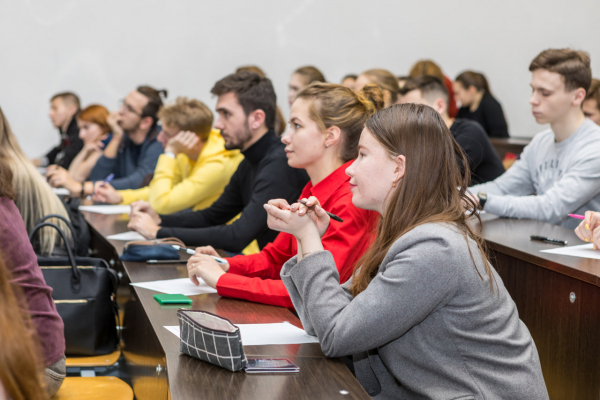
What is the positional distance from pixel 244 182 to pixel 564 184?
1.31m

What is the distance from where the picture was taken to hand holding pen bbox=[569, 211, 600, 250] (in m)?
1.93

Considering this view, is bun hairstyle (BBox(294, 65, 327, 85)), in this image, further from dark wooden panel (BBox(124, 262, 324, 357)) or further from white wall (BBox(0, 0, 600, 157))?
dark wooden panel (BBox(124, 262, 324, 357))

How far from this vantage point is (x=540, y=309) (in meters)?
2.04

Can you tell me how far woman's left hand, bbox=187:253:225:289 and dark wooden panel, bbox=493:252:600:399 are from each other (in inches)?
39.4

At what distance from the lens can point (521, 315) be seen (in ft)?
7.14

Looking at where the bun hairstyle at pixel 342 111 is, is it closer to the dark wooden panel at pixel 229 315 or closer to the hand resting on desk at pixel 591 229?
the dark wooden panel at pixel 229 315

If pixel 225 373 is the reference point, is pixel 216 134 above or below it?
above

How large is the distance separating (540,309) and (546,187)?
0.96m

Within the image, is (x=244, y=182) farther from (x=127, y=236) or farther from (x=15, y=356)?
(x=15, y=356)

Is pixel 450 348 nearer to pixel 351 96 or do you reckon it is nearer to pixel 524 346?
pixel 524 346

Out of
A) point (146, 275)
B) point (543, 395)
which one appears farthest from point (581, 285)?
point (146, 275)

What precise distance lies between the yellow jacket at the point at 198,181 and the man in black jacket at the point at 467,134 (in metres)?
0.98

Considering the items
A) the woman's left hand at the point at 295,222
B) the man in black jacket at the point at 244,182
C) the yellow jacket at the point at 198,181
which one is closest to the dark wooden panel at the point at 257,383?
the woman's left hand at the point at 295,222

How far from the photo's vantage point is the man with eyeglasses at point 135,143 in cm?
413
